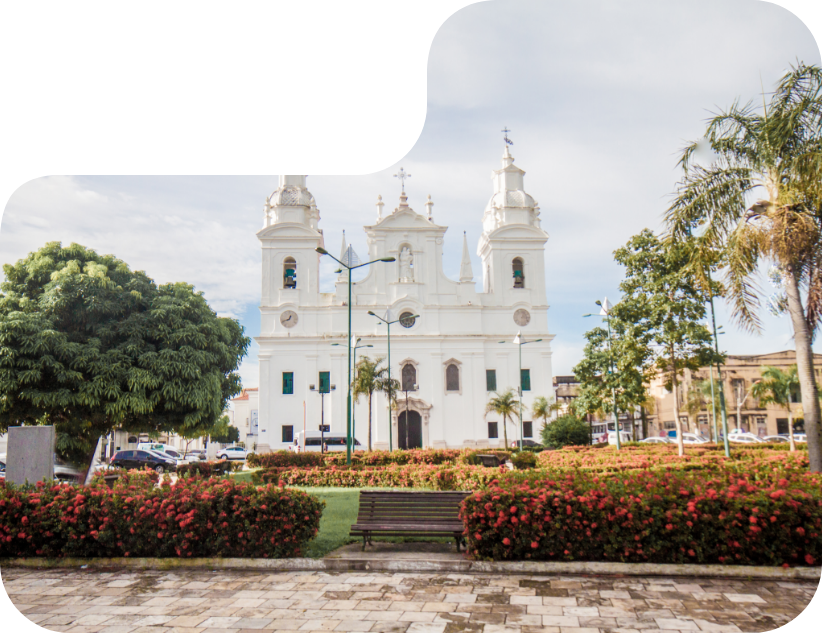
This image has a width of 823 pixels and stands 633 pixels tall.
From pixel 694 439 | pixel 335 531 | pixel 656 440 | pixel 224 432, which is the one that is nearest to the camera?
pixel 694 439

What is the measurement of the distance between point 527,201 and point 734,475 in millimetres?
2520

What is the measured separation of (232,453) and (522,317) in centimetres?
343

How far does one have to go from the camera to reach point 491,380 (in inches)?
239

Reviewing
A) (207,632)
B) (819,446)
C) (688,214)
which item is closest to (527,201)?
(688,214)

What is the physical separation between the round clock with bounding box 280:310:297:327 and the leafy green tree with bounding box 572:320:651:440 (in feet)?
8.08

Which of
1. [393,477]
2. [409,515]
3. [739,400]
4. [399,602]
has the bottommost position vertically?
[399,602]

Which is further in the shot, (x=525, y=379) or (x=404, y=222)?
(x=525, y=379)

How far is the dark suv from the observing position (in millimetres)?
7379

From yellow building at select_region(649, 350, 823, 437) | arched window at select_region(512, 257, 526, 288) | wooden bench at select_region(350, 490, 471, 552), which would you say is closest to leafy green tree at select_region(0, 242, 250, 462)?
wooden bench at select_region(350, 490, 471, 552)

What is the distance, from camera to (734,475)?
4.50 metres

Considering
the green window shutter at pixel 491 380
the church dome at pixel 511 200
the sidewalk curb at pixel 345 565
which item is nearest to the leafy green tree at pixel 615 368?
the green window shutter at pixel 491 380

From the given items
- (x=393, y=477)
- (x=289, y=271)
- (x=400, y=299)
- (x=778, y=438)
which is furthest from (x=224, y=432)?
(x=778, y=438)

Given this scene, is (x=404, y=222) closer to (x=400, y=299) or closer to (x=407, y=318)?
(x=400, y=299)

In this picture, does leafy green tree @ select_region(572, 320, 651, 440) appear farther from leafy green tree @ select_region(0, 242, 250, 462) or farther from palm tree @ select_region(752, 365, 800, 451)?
leafy green tree @ select_region(0, 242, 250, 462)
